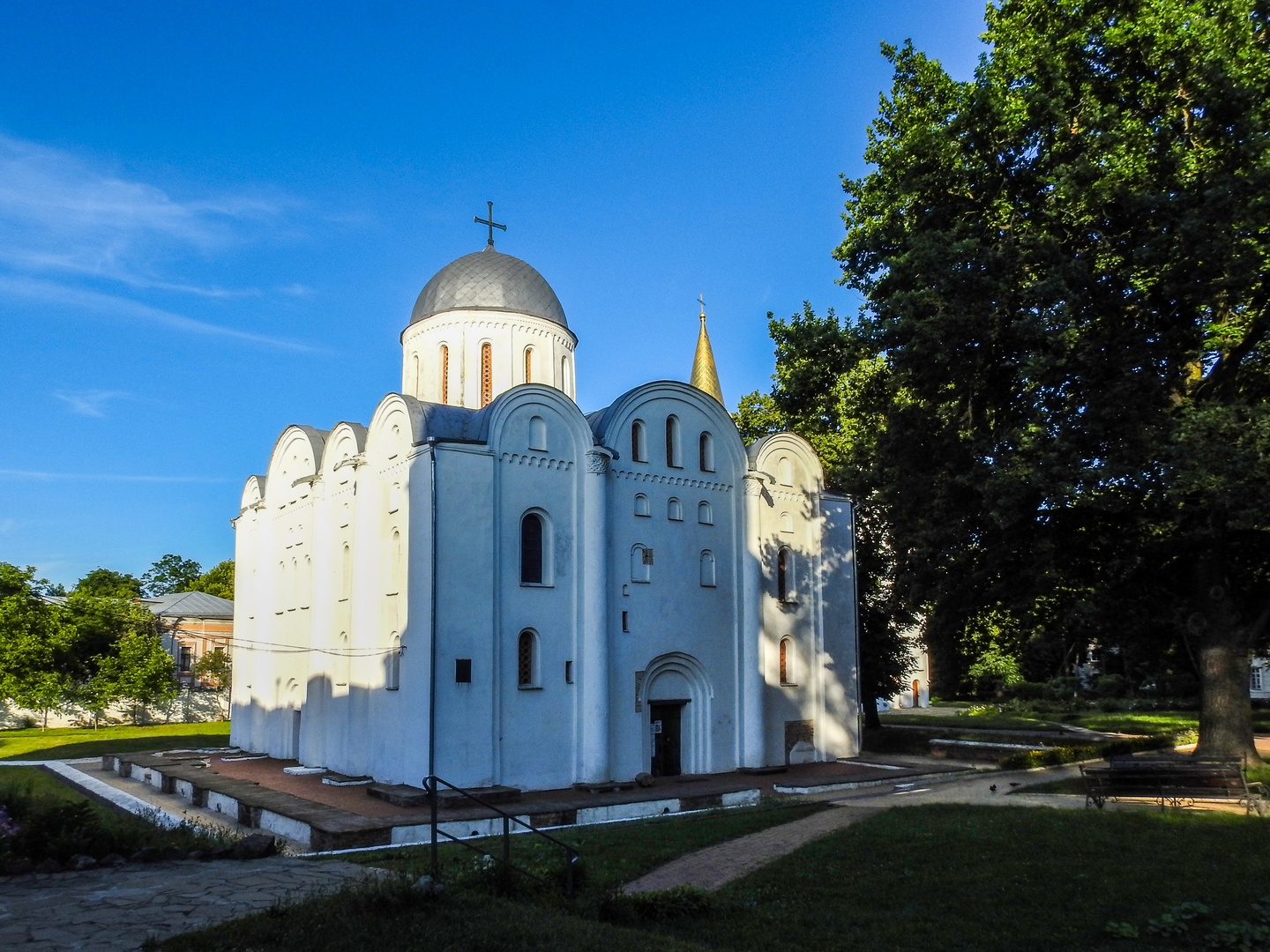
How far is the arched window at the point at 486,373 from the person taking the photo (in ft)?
90.7

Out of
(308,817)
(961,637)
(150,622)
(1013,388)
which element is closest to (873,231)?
(1013,388)

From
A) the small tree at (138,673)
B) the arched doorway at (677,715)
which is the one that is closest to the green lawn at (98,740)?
the small tree at (138,673)

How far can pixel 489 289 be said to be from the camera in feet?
93.5

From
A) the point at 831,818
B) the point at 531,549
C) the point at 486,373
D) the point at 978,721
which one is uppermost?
the point at 486,373

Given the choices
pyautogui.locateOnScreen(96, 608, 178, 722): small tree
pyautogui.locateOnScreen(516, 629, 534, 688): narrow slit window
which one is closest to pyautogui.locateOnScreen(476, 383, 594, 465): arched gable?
pyautogui.locateOnScreen(516, 629, 534, 688): narrow slit window

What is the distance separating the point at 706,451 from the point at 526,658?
7720 mm

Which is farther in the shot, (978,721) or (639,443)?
(978,721)

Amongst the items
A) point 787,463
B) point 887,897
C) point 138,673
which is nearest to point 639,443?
point 787,463

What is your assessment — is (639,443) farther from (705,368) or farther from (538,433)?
(705,368)

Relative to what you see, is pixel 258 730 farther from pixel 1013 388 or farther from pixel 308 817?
pixel 1013 388

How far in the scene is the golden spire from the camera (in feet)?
165

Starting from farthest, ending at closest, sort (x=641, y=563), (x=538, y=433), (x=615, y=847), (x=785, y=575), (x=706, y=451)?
(x=785, y=575)
(x=706, y=451)
(x=641, y=563)
(x=538, y=433)
(x=615, y=847)

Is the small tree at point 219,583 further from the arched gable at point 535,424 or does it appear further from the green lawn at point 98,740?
the arched gable at point 535,424

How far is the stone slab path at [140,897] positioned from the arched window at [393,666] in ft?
39.9
